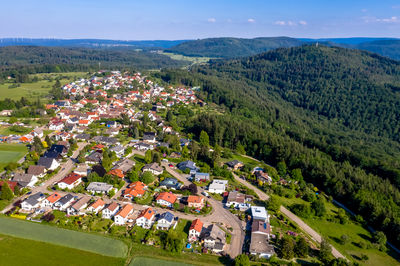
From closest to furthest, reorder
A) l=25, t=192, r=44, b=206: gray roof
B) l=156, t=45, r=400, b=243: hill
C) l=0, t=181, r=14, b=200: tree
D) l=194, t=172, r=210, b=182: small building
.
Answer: l=25, t=192, r=44, b=206: gray roof < l=0, t=181, r=14, b=200: tree < l=194, t=172, r=210, b=182: small building < l=156, t=45, r=400, b=243: hill

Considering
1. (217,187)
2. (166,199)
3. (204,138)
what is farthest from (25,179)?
(204,138)

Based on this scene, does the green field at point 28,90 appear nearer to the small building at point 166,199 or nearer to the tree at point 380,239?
the small building at point 166,199

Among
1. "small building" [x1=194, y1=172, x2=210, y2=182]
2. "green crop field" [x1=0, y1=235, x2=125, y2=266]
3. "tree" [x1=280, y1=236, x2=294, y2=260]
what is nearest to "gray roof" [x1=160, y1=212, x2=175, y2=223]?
"green crop field" [x1=0, y1=235, x2=125, y2=266]

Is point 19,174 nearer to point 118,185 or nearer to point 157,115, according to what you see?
point 118,185

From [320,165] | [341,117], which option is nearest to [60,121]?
[320,165]

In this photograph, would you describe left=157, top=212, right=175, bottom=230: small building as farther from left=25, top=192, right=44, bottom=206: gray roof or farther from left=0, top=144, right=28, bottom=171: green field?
left=0, top=144, right=28, bottom=171: green field
